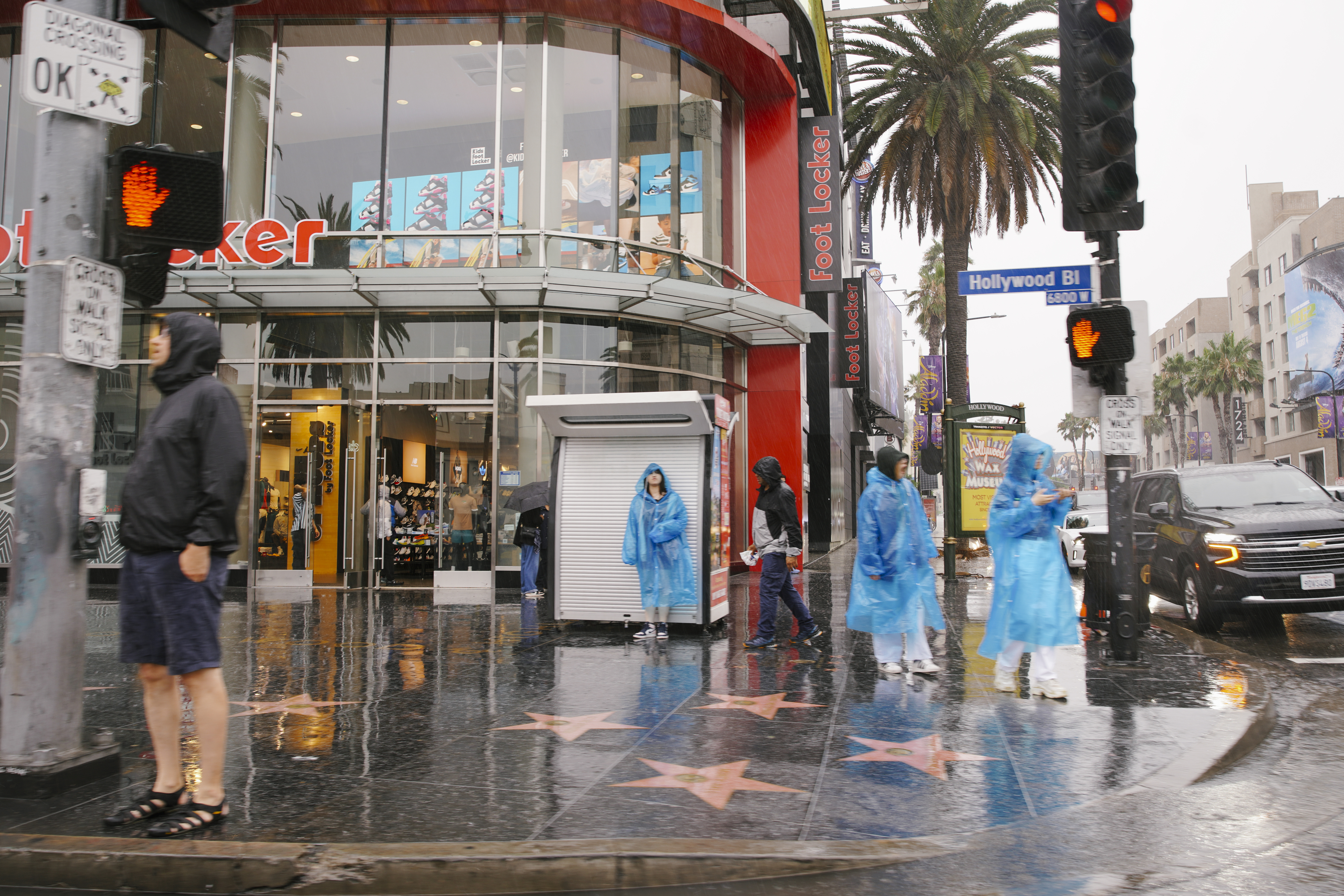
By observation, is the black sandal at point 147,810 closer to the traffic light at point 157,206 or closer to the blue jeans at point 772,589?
the traffic light at point 157,206

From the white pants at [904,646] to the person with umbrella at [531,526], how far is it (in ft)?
20.1

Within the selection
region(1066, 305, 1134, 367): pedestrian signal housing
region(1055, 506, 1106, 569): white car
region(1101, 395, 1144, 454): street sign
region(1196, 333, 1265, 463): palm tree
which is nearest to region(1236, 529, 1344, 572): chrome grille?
region(1101, 395, 1144, 454): street sign

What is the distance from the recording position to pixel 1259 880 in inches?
140

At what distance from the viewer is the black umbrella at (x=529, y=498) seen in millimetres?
13164

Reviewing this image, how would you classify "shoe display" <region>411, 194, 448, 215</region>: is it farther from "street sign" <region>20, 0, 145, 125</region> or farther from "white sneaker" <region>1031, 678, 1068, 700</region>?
"white sneaker" <region>1031, 678, 1068, 700</region>

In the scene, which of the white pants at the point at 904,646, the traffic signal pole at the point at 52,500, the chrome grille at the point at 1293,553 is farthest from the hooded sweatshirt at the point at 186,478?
the chrome grille at the point at 1293,553

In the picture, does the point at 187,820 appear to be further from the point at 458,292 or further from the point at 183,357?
the point at 458,292

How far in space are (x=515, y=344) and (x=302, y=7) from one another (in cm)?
689

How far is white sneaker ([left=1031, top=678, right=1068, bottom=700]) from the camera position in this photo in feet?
21.6

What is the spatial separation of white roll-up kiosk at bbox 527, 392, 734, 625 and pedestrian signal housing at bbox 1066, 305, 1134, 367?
3.55m

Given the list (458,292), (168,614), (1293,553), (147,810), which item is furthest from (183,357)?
(458,292)

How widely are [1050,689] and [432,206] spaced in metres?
13.0

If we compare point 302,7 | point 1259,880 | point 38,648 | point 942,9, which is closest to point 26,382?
point 38,648

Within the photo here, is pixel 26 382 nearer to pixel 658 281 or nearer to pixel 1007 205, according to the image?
pixel 658 281
